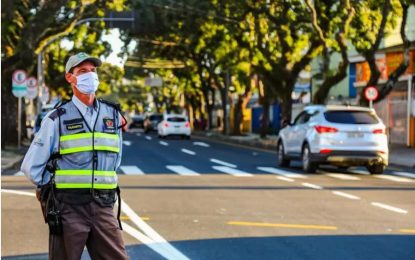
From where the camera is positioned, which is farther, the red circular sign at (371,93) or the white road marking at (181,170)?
the red circular sign at (371,93)

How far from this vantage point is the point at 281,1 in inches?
1099

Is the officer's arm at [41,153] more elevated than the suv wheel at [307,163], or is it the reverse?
the officer's arm at [41,153]

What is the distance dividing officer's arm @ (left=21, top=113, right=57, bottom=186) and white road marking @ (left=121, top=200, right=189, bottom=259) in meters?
3.10

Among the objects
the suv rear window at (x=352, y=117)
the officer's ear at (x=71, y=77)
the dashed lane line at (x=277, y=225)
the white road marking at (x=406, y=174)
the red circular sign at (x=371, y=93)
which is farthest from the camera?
the red circular sign at (x=371, y=93)

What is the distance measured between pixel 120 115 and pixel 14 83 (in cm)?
2118

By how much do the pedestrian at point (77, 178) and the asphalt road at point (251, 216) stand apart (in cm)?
290

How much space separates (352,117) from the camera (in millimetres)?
17906

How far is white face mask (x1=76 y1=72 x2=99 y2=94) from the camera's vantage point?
473 cm

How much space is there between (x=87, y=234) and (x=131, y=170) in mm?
14308

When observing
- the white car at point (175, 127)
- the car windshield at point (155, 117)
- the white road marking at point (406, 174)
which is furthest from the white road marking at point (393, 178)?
the car windshield at point (155, 117)

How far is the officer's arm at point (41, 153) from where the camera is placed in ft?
Answer: 15.2

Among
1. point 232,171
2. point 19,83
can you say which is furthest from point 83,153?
point 19,83

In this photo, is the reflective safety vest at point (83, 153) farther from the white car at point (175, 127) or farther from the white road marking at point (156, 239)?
the white car at point (175, 127)

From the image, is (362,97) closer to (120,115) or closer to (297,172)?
(297,172)
